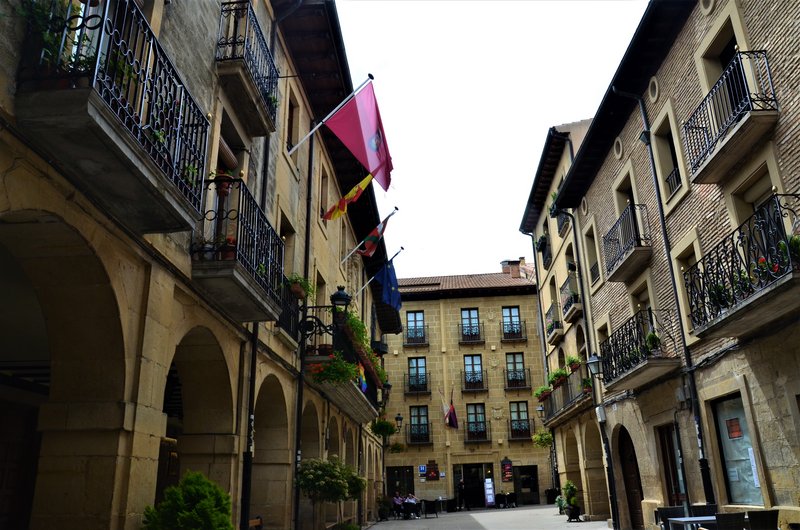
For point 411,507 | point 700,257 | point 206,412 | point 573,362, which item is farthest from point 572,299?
point 206,412

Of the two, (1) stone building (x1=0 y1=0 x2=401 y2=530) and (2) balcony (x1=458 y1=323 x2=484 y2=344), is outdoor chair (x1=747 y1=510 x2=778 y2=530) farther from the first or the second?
(2) balcony (x1=458 y1=323 x2=484 y2=344)

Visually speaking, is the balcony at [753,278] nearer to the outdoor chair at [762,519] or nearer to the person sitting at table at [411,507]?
the outdoor chair at [762,519]

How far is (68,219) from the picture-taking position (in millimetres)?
5426

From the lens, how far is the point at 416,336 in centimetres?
4344

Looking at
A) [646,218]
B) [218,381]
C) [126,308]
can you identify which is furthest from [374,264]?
A: [126,308]

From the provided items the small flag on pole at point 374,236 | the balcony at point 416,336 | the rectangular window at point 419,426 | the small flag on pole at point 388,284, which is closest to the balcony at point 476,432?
the rectangular window at point 419,426

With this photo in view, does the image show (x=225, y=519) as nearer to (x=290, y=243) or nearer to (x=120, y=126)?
(x=120, y=126)

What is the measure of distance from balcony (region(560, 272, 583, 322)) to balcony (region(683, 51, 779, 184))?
10248mm

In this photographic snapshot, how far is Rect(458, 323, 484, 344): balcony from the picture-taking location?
141ft

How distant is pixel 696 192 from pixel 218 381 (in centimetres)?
963

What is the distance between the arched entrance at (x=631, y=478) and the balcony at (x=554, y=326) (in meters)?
6.97

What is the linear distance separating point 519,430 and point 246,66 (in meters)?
34.9

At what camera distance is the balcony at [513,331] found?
139ft

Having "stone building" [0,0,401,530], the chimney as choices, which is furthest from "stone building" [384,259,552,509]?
"stone building" [0,0,401,530]
